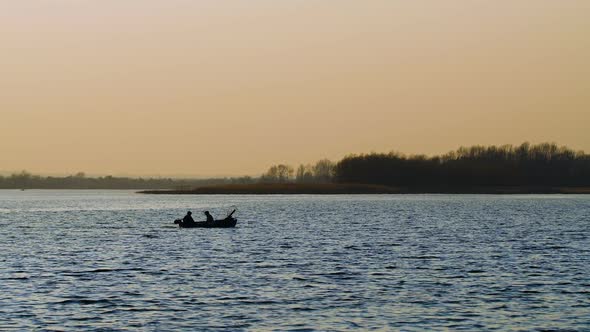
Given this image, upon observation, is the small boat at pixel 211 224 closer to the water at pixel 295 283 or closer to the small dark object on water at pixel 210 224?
the small dark object on water at pixel 210 224

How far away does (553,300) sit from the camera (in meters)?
36.3

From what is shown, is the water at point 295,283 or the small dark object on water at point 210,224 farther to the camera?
the small dark object on water at point 210,224

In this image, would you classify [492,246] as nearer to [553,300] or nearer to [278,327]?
[553,300]

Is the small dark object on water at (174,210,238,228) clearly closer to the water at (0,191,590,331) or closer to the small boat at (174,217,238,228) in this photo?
the small boat at (174,217,238,228)

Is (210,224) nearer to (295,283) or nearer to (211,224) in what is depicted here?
(211,224)

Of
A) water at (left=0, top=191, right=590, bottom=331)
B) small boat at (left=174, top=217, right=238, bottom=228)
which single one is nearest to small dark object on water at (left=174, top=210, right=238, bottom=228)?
small boat at (left=174, top=217, right=238, bottom=228)

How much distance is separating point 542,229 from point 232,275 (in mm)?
53021

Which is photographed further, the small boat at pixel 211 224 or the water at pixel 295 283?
the small boat at pixel 211 224

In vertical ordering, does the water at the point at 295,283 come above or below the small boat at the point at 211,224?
below

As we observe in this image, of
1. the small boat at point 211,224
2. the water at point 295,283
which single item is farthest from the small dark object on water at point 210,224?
the water at point 295,283

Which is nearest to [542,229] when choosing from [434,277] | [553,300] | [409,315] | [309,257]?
[309,257]

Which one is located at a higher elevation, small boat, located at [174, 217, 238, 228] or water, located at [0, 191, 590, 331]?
small boat, located at [174, 217, 238, 228]

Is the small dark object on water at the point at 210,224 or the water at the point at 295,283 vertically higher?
the small dark object on water at the point at 210,224

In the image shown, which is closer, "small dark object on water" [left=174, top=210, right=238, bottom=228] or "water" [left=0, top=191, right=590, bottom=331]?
"water" [left=0, top=191, right=590, bottom=331]
